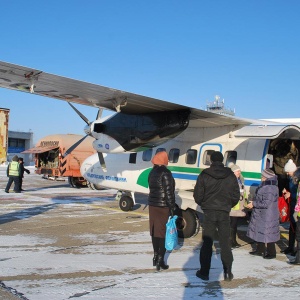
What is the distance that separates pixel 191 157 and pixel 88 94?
11.6ft

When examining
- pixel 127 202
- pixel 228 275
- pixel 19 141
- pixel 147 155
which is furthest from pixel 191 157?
pixel 19 141

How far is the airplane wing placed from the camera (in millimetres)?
7316

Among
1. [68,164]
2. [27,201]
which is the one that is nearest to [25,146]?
[68,164]

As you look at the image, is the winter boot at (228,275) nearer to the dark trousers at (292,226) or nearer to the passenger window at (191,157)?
the dark trousers at (292,226)

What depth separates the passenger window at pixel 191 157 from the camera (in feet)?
34.8

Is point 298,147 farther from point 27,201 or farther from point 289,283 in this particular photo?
point 27,201

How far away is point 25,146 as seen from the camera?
58.9 meters

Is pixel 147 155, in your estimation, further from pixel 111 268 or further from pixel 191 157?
pixel 111 268

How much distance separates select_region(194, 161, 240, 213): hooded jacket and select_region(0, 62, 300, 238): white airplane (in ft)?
8.08

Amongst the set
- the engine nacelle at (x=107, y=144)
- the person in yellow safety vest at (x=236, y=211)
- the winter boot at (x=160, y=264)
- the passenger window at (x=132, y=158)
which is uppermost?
the engine nacelle at (x=107, y=144)

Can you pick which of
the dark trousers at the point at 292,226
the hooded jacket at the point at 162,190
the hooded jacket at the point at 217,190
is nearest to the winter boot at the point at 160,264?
the hooded jacket at the point at 162,190

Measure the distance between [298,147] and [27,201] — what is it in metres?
10.6

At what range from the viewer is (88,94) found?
8.71m

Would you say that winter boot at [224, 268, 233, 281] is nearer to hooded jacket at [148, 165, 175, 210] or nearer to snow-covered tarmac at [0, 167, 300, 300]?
snow-covered tarmac at [0, 167, 300, 300]
